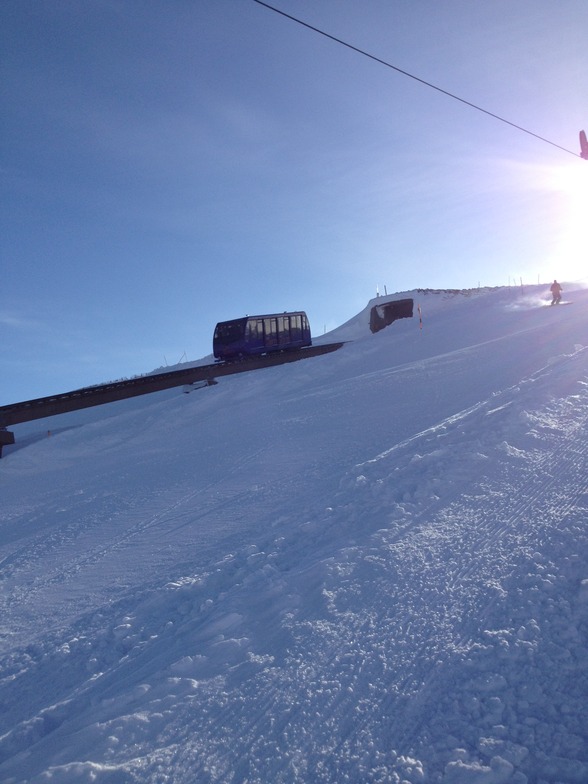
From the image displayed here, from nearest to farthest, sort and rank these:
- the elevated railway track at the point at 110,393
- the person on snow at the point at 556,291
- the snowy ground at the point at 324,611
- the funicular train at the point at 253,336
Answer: the snowy ground at the point at 324,611, the elevated railway track at the point at 110,393, the person on snow at the point at 556,291, the funicular train at the point at 253,336

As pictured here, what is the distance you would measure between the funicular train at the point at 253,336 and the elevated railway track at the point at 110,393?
70.3 inches

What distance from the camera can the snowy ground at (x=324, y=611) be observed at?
3084mm

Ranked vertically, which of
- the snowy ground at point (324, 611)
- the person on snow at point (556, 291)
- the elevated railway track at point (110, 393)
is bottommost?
the snowy ground at point (324, 611)

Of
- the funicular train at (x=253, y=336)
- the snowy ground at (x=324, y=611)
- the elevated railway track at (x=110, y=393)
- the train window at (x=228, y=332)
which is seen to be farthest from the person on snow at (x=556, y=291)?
the snowy ground at (x=324, y=611)

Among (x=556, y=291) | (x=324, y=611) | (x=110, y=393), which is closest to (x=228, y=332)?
(x=110, y=393)

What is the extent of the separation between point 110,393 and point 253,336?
913 centimetres

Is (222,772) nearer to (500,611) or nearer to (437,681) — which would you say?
(437,681)

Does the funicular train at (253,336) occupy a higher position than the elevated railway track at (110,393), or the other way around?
the funicular train at (253,336)

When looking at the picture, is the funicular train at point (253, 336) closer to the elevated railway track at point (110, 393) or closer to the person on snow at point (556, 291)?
the elevated railway track at point (110, 393)

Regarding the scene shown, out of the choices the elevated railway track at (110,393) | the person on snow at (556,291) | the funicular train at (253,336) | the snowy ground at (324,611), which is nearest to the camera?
the snowy ground at (324,611)

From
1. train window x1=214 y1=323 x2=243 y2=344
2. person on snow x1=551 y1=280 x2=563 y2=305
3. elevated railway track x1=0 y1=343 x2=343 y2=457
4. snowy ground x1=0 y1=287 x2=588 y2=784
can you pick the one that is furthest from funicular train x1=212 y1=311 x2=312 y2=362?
snowy ground x1=0 y1=287 x2=588 y2=784

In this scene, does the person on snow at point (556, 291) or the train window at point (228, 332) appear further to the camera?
the train window at point (228, 332)

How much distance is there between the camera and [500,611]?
3.94 metres

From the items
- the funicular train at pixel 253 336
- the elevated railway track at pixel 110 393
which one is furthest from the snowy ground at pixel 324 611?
the funicular train at pixel 253 336
